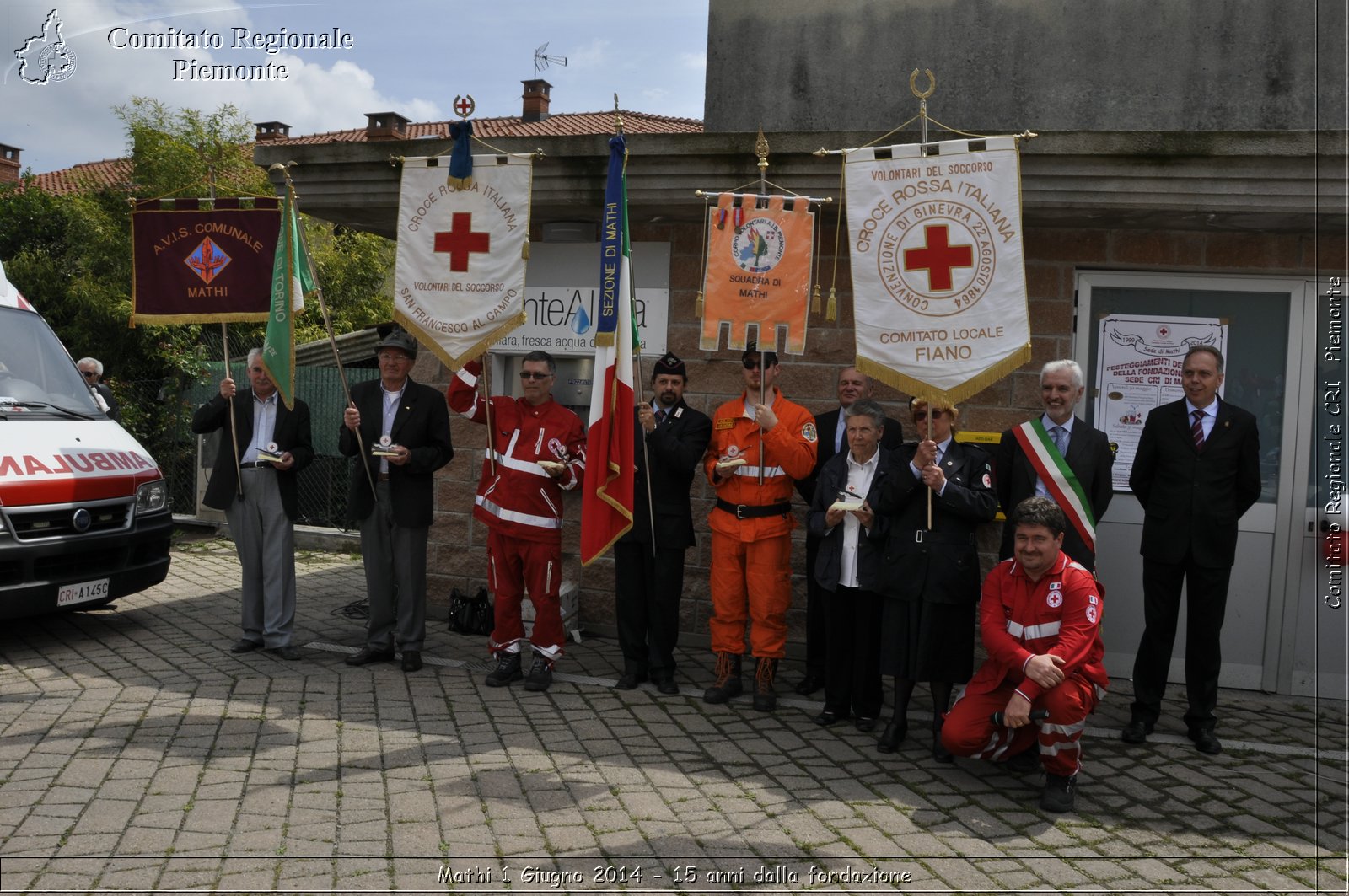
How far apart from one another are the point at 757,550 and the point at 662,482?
725 millimetres

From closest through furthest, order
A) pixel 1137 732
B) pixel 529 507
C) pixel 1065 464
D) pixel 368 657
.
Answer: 1. pixel 1065 464
2. pixel 1137 732
3. pixel 529 507
4. pixel 368 657

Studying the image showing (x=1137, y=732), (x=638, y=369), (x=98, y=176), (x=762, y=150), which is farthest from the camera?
(x=98, y=176)

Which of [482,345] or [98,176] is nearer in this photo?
[482,345]

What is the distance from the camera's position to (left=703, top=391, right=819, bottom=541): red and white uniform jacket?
6.18 m

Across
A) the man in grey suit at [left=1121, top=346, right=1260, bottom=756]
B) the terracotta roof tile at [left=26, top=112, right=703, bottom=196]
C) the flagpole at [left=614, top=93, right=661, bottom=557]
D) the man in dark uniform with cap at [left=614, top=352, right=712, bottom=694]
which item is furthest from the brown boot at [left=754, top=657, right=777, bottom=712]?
the terracotta roof tile at [left=26, top=112, right=703, bottom=196]

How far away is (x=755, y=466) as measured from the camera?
631 centimetres

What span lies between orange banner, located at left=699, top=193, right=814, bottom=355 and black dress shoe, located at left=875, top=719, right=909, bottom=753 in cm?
211

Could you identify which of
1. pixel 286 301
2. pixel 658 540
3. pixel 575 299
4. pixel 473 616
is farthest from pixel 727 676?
pixel 286 301

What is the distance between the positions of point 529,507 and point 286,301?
1945mm

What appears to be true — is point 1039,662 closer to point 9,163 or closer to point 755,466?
point 755,466

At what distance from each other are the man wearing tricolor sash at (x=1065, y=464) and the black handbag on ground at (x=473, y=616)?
3.75 m

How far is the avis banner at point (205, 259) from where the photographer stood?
710 centimetres

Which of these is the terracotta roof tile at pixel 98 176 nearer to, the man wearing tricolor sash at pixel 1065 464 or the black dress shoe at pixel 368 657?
the black dress shoe at pixel 368 657

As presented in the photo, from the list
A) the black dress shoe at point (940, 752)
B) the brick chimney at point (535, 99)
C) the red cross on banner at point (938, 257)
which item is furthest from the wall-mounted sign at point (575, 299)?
the brick chimney at point (535, 99)
